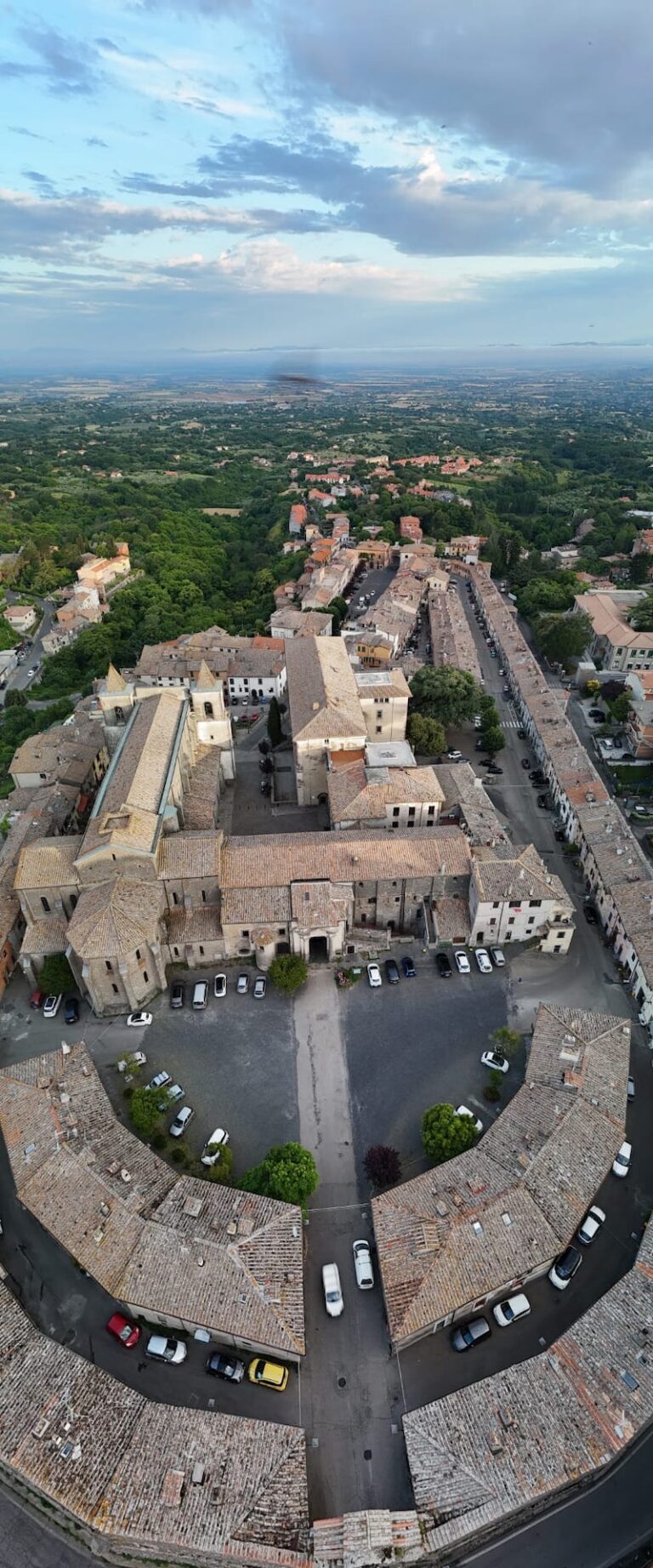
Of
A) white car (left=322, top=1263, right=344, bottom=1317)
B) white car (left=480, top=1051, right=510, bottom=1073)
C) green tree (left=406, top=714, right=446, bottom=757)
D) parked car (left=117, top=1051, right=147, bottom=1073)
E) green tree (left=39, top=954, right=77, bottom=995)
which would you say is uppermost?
green tree (left=406, top=714, right=446, bottom=757)

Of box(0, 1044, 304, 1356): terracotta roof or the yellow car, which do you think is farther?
the yellow car

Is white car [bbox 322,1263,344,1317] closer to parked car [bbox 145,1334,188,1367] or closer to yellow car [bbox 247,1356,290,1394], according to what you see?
yellow car [bbox 247,1356,290,1394]

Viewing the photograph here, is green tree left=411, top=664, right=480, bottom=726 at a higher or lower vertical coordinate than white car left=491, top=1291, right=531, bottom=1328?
higher

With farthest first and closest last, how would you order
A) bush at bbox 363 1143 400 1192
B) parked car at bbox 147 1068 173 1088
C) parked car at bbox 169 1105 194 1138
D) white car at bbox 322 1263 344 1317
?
parked car at bbox 147 1068 173 1088 < parked car at bbox 169 1105 194 1138 < bush at bbox 363 1143 400 1192 < white car at bbox 322 1263 344 1317

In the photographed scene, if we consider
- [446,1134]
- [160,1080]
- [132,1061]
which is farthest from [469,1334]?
[132,1061]

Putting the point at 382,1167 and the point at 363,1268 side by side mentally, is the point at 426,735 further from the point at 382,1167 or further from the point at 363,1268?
the point at 363,1268

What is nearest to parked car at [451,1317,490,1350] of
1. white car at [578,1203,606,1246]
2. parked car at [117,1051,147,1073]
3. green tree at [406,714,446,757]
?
white car at [578,1203,606,1246]

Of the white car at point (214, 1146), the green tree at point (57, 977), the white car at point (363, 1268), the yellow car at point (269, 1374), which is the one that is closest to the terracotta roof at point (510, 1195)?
the white car at point (363, 1268)
